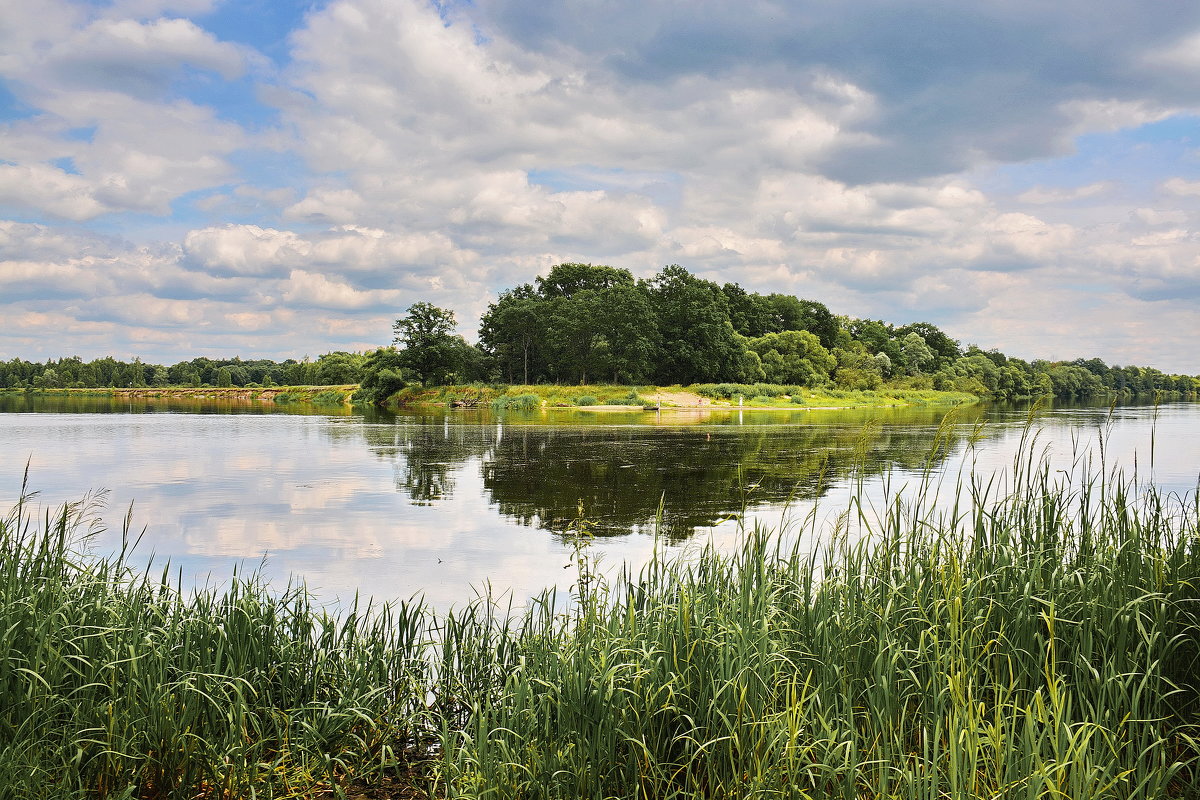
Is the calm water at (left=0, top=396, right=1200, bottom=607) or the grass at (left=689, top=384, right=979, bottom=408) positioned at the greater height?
the grass at (left=689, top=384, right=979, bottom=408)

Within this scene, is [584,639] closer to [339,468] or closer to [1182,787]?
[1182,787]

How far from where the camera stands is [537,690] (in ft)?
13.2

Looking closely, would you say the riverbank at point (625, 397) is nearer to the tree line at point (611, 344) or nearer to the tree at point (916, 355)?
the tree line at point (611, 344)

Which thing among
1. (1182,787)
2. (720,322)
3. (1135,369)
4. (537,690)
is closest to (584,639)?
(537,690)

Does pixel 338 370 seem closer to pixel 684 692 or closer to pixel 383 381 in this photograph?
pixel 383 381

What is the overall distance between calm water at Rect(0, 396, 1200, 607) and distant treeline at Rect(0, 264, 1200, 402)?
3558cm

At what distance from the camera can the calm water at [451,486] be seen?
906 cm

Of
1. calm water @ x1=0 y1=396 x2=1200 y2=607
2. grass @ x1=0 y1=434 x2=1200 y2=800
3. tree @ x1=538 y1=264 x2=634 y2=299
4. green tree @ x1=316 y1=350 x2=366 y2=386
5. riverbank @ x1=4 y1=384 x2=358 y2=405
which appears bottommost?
calm water @ x1=0 y1=396 x2=1200 y2=607

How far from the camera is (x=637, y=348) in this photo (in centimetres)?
6412

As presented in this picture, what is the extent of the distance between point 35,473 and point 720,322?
58.3m

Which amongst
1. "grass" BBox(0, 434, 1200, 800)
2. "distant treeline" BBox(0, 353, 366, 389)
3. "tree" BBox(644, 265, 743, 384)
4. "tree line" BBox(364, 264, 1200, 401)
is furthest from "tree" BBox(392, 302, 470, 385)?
"grass" BBox(0, 434, 1200, 800)

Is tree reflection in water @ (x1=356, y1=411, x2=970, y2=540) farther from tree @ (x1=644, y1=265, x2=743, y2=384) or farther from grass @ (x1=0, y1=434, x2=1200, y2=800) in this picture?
tree @ (x1=644, y1=265, x2=743, y2=384)

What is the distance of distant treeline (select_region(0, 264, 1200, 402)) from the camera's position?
2609 inches

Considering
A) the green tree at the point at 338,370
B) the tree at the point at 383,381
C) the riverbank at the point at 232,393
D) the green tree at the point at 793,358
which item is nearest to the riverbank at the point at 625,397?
the tree at the point at 383,381
